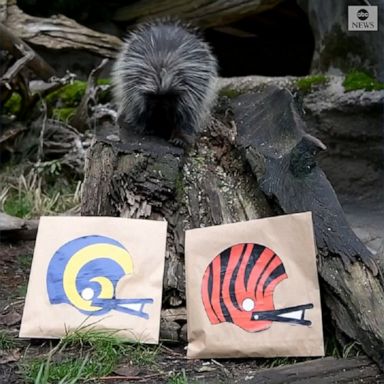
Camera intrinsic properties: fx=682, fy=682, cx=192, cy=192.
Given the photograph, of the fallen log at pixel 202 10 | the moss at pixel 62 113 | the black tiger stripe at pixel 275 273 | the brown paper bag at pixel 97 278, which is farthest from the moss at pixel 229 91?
the black tiger stripe at pixel 275 273

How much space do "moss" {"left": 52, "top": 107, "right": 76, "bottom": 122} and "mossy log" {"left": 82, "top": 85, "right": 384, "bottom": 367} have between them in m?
1.77

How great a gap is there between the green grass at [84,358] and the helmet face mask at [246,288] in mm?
250

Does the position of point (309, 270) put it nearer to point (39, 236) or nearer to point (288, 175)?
point (288, 175)

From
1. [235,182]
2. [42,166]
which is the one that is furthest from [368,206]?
[42,166]

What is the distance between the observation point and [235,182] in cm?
276

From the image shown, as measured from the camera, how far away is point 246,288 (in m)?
2.16

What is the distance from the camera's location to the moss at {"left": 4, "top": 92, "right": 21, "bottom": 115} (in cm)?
464

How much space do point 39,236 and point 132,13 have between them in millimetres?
4189

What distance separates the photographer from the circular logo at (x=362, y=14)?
4.17 meters

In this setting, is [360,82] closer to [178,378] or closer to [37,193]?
[37,193]

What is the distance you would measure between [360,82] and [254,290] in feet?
7.93

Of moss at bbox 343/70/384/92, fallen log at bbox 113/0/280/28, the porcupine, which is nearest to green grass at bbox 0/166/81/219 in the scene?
the porcupine

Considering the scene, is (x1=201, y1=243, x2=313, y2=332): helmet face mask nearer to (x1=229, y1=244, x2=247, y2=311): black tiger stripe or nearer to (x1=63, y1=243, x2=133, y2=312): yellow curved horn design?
(x1=229, y1=244, x2=247, y2=311): black tiger stripe

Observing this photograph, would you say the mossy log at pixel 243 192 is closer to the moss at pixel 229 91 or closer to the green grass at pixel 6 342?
the green grass at pixel 6 342
